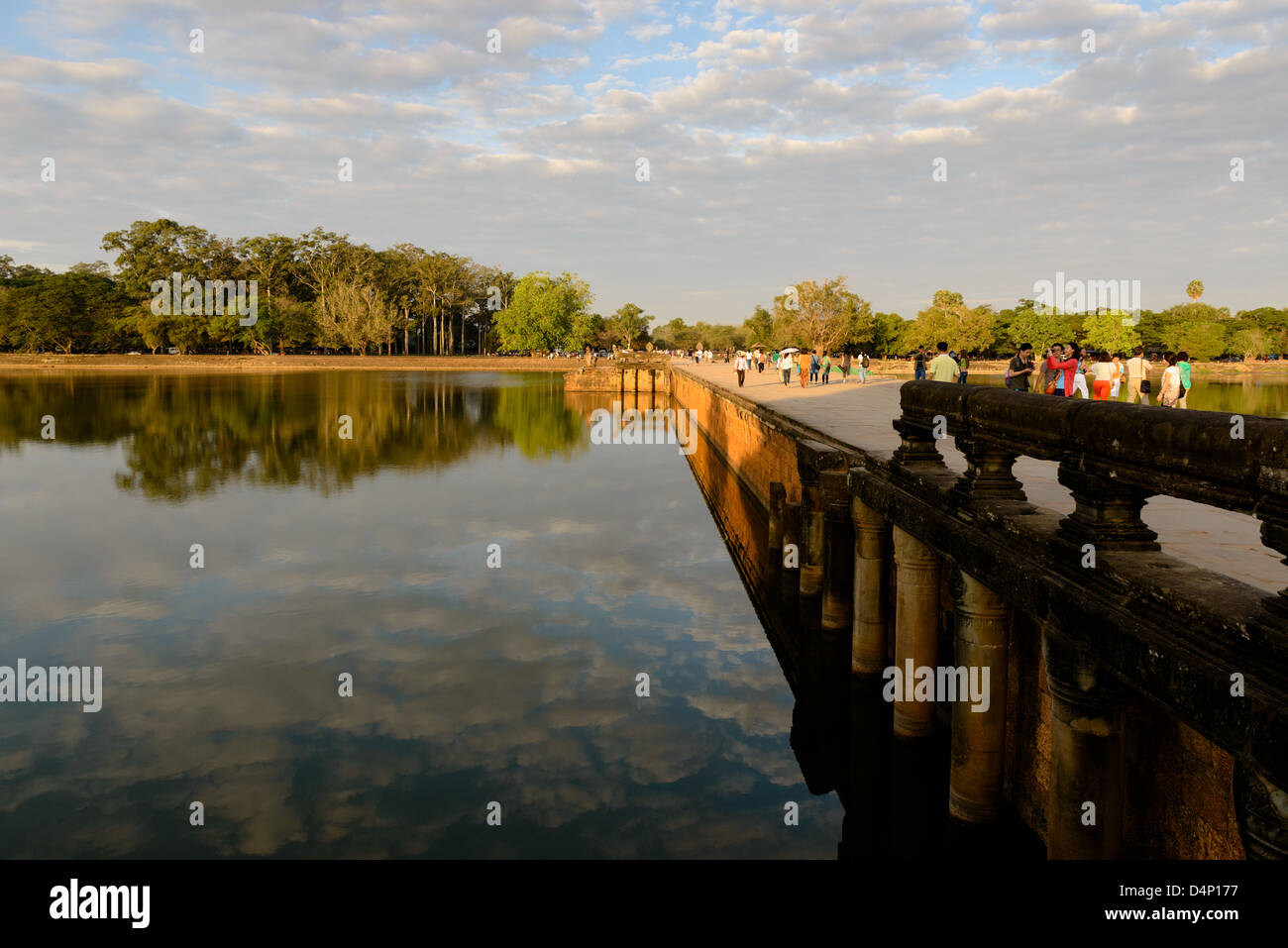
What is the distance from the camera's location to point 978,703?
639cm

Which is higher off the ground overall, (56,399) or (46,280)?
(46,280)

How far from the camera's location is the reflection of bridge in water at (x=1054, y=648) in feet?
11.6

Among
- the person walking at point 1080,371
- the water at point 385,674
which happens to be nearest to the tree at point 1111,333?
the person walking at point 1080,371

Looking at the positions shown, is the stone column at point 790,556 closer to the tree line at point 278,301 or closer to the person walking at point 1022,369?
the person walking at point 1022,369

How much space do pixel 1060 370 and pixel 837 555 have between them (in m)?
7.51

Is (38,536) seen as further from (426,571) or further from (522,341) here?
(522,341)

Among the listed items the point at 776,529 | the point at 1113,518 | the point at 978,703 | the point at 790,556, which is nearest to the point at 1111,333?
the point at 776,529

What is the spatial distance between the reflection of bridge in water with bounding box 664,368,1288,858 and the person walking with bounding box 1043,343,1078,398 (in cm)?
712

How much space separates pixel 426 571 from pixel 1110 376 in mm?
13995

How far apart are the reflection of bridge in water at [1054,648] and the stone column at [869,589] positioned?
3 centimetres

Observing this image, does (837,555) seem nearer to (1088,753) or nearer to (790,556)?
(790,556)

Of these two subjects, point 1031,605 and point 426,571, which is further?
point 426,571

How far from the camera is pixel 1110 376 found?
16.8 m

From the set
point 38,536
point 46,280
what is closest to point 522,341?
point 46,280
